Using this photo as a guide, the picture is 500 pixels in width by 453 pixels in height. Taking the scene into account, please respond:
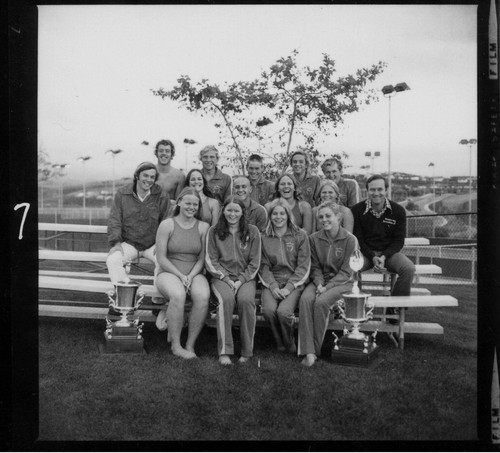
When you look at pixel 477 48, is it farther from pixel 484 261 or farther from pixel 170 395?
pixel 170 395

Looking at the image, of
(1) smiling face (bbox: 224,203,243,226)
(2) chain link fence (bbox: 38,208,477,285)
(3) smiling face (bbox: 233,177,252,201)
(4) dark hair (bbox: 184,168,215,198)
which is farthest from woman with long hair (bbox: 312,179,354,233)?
(2) chain link fence (bbox: 38,208,477,285)

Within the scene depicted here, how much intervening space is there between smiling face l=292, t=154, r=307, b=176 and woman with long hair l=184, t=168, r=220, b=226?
0.93 metres

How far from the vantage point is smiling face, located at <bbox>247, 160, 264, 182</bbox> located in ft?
19.4

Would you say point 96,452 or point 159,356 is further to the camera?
point 159,356

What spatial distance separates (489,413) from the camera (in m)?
3.56

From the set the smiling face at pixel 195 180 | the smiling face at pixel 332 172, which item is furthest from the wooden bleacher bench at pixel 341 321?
the smiling face at pixel 332 172

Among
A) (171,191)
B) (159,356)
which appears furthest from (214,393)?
(171,191)

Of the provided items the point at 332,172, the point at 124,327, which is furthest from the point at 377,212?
the point at 124,327

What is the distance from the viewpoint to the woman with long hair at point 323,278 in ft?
15.5

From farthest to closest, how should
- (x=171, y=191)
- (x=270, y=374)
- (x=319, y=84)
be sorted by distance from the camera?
(x=171, y=191) < (x=319, y=84) < (x=270, y=374)

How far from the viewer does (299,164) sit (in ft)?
19.1

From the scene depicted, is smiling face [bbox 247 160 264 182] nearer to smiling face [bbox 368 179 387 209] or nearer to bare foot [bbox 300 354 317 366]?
smiling face [bbox 368 179 387 209]

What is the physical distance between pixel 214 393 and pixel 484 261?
208 cm

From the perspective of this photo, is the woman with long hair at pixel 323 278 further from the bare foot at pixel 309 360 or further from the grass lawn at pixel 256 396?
the grass lawn at pixel 256 396
